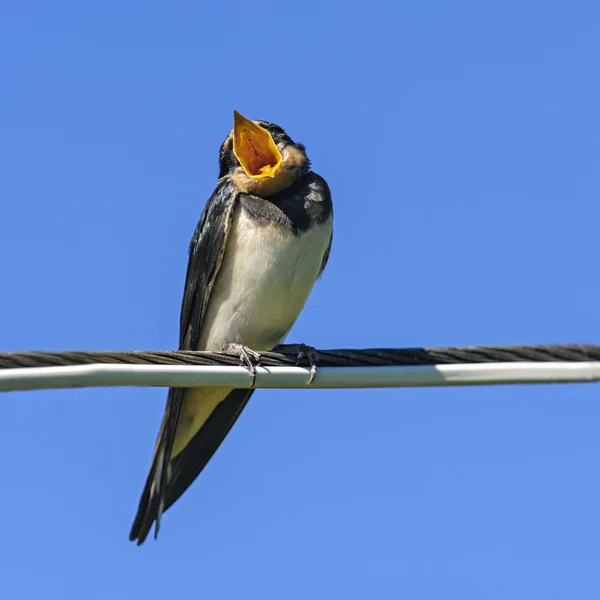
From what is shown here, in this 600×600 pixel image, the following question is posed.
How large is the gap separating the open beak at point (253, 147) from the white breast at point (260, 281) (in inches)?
17.6

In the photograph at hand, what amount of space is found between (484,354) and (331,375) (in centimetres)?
65

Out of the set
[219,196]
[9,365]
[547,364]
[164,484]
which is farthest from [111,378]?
[219,196]

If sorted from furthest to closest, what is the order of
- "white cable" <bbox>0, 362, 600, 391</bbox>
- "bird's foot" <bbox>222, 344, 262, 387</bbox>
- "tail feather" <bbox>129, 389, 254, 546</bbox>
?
"tail feather" <bbox>129, 389, 254, 546</bbox>
"bird's foot" <bbox>222, 344, 262, 387</bbox>
"white cable" <bbox>0, 362, 600, 391</bbox>

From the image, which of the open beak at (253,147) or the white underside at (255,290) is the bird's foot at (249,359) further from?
the open beak at (253,147)

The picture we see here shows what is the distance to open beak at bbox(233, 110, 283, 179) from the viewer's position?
6598 millimetres

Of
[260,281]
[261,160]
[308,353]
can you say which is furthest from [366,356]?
Answer: [261,160]

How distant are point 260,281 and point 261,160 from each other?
907mm

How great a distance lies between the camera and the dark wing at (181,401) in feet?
19.8

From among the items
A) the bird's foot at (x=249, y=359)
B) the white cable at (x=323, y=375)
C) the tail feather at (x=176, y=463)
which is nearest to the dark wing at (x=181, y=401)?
the tail feather at (x=176, y=463)

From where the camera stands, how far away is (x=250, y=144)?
6703 millimetres

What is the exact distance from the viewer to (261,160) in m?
6.70

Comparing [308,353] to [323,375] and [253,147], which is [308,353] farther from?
[253,147]

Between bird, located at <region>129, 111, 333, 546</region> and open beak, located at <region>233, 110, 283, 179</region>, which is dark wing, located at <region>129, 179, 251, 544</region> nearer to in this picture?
Result: bird, located at <region>129, 111, 333, 546</region>

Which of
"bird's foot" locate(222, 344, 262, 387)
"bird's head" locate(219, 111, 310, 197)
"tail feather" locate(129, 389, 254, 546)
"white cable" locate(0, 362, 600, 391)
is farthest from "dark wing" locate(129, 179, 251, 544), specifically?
"white cable" locate(0, 362, 600, 391)
